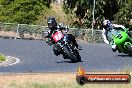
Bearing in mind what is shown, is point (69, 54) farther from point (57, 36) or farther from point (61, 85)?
point (61, 85)

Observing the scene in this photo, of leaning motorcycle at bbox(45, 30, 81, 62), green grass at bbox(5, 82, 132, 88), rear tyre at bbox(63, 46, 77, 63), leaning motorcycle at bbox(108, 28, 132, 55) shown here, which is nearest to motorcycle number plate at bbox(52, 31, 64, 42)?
leaning motorcycle at bbox(45, 30, 81, 62)

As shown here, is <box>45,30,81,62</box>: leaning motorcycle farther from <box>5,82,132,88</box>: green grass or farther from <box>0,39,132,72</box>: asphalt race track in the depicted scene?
<box>5,82,132,88</box>: green grass

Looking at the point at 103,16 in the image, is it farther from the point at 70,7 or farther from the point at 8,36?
the point at 8,36

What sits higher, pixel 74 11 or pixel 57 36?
pixel 57 36

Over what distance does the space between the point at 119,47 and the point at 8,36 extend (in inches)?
798

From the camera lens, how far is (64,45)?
2227 cm

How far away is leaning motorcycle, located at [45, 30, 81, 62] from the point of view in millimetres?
22297

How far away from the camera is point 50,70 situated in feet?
63.4

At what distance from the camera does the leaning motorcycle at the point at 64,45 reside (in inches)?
878

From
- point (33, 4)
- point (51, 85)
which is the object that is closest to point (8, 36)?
point (33, 4)

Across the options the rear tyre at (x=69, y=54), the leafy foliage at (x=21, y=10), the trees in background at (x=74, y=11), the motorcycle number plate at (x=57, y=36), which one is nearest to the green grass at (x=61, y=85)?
the rear tyre at (x=69, y=54)

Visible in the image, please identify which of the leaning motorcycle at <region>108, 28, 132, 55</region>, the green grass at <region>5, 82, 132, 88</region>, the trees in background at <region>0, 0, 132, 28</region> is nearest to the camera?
the green grass at <region>5, 82, 132, 88</region>

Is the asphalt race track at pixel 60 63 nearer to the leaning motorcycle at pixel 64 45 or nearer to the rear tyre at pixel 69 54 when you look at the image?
the rear tyre at pixel 69 54

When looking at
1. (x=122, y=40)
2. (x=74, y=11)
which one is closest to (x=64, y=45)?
(x=122, y=40)
